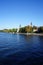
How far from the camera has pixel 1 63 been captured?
56.3 ft

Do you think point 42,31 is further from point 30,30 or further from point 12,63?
point 12,63

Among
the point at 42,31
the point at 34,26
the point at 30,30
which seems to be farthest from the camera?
the point at 34,26

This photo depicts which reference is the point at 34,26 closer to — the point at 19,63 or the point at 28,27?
the point at 28,27

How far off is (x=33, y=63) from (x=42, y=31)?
422 ft

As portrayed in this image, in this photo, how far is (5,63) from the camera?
1716 cm

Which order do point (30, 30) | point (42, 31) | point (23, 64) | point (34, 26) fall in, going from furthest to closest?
point (34, 26) → point (30, 30) → point (42, 31) → point (23, 64)

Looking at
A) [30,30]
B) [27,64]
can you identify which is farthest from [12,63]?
[30,30]

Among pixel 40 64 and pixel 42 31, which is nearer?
pixel 40 64

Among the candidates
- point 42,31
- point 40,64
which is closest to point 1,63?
point 40,64

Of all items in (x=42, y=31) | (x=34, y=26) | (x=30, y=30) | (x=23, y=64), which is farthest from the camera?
(x=34, y=26)

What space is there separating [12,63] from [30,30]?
5730 inches

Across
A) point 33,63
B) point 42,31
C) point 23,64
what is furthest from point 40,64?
point 42,31

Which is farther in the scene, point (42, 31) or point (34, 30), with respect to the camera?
point (34, 30)

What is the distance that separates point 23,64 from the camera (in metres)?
16.8
